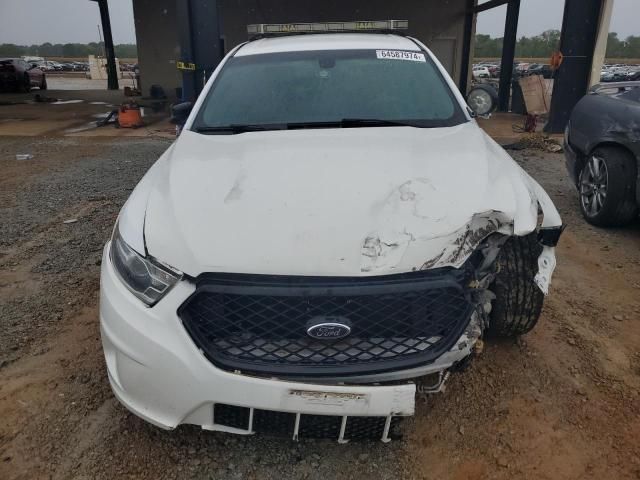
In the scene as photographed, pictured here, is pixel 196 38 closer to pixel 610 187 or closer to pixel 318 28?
pixel 318 28

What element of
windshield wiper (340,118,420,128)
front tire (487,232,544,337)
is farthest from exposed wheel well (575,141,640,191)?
windshield wiper (340,118,420,128)

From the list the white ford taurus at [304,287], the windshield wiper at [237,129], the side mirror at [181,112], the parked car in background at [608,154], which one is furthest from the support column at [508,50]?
the white ford taurus at [304,287]

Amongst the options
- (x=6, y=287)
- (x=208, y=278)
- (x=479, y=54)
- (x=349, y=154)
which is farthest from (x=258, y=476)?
(x=479, y=54)

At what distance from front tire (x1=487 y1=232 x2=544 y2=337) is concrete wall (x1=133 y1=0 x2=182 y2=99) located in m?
16.9

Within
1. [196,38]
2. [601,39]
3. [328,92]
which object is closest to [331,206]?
[328,92]

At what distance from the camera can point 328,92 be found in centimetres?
308

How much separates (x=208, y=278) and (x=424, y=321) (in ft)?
2.54

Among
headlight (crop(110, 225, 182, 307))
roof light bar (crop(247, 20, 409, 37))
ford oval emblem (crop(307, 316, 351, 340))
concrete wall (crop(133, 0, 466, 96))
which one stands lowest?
ford oval emblem (crop(307, 316, 351, 340))

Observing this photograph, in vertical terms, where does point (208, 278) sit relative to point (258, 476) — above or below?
above

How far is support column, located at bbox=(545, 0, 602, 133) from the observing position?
935 centimetres

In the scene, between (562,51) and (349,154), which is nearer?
(349,154)

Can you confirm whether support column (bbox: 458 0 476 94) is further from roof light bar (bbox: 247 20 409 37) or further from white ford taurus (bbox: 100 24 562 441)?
white ford taurus (bbox: 100 24 562 441)

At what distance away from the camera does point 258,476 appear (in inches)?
80.4

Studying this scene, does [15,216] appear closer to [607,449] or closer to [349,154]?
[349,154]
